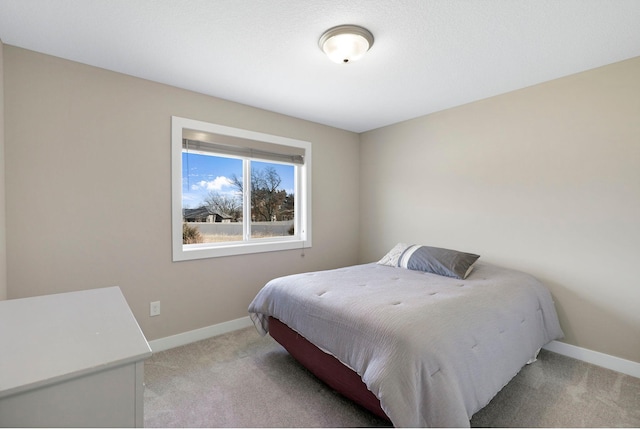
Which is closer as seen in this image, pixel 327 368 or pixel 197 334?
pixel 327 368

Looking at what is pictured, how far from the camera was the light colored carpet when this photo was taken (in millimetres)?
1673

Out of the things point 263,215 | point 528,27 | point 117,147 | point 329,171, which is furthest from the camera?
point 329,171

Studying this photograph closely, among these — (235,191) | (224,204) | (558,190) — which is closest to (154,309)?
(224,204)

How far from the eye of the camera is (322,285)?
7.09ft

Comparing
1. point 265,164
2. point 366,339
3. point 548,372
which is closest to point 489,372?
point 366,339

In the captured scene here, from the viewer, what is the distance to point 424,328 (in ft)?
4.82

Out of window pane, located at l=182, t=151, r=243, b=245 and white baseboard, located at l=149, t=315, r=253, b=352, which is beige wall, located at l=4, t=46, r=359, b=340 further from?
window pane, located at l=182, t=151, r=243, b=245

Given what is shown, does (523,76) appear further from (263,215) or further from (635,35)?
(263,215)

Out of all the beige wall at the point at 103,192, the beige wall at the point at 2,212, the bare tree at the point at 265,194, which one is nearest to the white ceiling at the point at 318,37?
the beige wall at the point at 103,192

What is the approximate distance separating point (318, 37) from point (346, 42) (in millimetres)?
183

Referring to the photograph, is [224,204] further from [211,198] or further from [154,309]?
[154,309]

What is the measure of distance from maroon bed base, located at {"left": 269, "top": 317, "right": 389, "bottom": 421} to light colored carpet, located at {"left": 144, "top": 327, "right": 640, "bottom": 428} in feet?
0.44

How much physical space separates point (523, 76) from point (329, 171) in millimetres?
2128

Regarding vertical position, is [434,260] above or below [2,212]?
below
